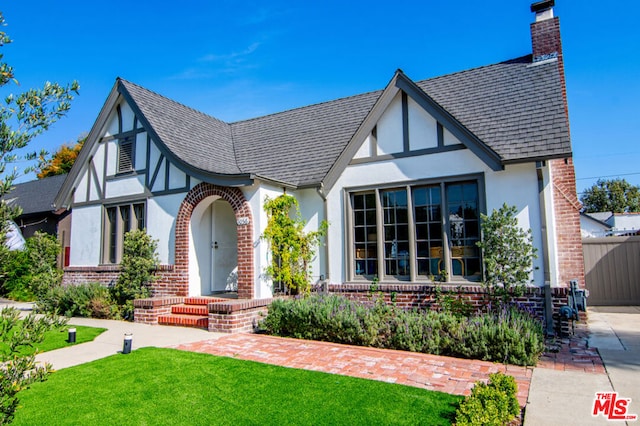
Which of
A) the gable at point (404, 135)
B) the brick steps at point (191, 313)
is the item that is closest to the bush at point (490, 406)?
the gable at point (404, 135)

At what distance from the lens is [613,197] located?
2004 inches

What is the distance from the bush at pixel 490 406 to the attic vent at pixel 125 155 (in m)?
12.3

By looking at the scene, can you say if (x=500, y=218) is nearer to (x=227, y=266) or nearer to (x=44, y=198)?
(x=227, y=266)

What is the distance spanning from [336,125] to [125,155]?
277 inches

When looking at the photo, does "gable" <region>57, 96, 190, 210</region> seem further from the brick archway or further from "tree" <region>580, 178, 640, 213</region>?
"tree" <region>580, 178, 640, 213</region>

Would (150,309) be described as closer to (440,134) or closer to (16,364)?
(16,364)

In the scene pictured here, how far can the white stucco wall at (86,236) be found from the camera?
13.4 meters

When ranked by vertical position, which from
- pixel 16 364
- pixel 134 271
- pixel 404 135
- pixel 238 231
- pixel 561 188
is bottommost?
pixel 16 364

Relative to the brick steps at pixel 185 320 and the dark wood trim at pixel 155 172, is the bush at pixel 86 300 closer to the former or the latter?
the brick steps at pixel 185 320

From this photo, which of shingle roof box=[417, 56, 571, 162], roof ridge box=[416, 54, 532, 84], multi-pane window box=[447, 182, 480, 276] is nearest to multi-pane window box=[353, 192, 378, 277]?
multi-pane window box=[447, 182, 480, 276]

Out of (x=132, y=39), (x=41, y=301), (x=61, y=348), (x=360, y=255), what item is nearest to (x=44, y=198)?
(x=41, y=301)

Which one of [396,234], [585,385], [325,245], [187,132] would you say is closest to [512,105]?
[396,234]

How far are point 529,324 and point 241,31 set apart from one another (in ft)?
35.1

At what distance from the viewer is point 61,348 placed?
7.82 m
